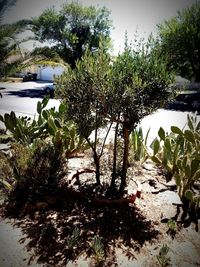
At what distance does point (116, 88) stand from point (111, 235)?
2.33 m

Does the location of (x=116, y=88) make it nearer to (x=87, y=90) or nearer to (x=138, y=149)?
(x=87, y=90)

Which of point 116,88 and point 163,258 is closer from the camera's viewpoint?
point 163,258

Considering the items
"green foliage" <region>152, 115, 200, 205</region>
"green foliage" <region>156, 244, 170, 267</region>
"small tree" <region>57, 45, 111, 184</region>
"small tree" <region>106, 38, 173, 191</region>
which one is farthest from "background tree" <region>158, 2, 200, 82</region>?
"green foliage" <region>156, 244, 170, 267</region>

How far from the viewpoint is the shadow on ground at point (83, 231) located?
387 cm

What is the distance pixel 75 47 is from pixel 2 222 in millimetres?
30067

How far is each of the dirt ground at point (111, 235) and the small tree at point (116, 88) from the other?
1.47 metres

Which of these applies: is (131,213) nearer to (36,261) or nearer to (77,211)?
(77,211)

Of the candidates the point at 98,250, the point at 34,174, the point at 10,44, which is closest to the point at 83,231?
the point at 98,250

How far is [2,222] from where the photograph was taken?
4.56 metres

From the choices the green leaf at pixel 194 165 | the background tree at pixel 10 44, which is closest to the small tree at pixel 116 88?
the green leaf at pixel 194 165

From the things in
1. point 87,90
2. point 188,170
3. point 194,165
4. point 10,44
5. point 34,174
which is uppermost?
point 10,44

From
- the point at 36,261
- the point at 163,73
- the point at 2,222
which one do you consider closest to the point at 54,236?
the point at 36,261

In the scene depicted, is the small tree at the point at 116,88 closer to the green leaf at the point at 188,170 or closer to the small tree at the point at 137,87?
the small tree at the point at 137,87

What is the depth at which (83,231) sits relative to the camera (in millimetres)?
4426
